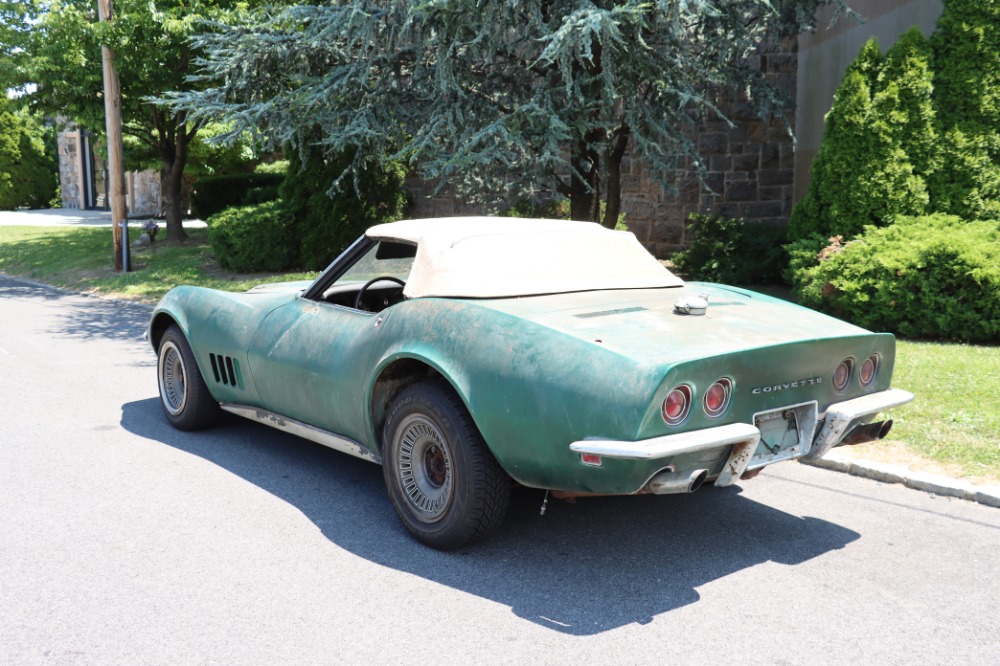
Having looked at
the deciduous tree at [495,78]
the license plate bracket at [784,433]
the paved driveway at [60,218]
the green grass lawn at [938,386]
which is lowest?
the green grass lawn at [938,386]

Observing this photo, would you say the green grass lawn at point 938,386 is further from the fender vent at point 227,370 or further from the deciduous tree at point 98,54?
the fender vent at point 227,370

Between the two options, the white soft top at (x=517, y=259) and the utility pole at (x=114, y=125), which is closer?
the white soft top at (x=517, y=259)

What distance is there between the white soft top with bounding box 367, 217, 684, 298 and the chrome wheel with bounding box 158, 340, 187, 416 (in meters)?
2.02

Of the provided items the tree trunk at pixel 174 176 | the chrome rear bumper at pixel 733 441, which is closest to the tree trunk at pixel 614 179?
the chrome rear bumper at pixel 733 441

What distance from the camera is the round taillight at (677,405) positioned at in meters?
3.64

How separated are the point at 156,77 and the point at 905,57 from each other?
12217mm

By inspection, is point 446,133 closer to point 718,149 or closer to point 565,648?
point 718,149

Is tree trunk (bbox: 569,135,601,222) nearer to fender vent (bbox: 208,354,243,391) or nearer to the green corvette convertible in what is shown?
the green corvette convertible

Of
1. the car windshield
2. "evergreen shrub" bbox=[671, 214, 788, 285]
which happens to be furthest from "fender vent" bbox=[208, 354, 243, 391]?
"evergreen shrub" bbox=[671, 214, 788, 285]

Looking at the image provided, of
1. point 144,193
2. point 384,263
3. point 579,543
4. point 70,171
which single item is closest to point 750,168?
point 384,263

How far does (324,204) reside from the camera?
→ 1600 centimetres

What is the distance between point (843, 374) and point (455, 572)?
1.98 meters

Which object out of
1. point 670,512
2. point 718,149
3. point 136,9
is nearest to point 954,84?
point 718,149

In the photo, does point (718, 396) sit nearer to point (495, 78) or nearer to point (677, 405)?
point (677, 405)
